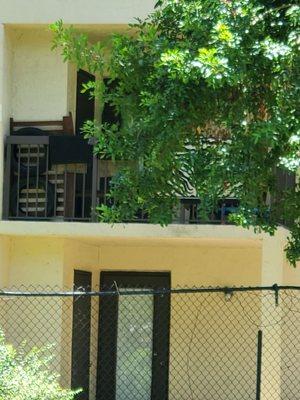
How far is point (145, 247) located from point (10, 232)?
2744 millimetres

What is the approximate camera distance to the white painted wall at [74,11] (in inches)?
468

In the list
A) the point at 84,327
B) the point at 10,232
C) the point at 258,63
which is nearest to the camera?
the point at 258,63

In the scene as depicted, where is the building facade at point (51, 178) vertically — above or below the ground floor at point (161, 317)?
above

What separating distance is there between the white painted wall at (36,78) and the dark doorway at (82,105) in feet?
1.89

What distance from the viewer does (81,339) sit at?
13.2m

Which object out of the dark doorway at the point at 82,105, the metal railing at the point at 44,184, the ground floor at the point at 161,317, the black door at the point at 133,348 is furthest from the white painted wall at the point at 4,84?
the black door at the point at 133,348

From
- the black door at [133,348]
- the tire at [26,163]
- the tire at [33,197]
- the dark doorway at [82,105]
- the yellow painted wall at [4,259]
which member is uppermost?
the dark doorway at [82,105]

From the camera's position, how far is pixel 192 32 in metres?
7.77

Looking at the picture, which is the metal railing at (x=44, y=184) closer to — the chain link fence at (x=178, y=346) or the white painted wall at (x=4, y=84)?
the white painted wall at (x=4, y=84)

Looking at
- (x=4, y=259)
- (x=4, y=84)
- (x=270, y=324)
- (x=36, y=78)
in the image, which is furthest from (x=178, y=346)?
(x=4, y=84)

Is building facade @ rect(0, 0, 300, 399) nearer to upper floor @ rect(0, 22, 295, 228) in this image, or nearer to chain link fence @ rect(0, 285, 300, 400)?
upper floor @ rect(0, 22, 295, 228)

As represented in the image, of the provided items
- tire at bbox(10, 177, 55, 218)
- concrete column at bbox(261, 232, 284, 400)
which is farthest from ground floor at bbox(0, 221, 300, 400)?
concrete column at bbox(261, 232, 284, 400)

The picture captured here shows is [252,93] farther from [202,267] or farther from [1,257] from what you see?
[202,267]

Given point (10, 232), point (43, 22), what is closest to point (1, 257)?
point (10, 232)
